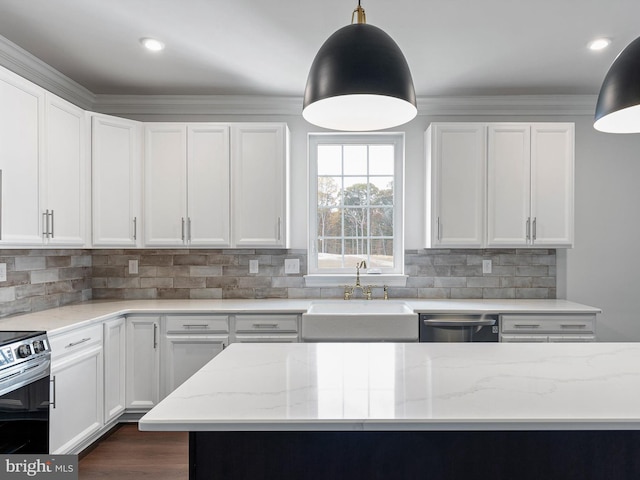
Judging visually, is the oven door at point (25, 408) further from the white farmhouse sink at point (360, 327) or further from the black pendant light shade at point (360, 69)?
the black pendant light shade at point (360, 69)

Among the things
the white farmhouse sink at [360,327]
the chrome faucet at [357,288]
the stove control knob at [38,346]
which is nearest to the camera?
the stove control knob at [38,346]

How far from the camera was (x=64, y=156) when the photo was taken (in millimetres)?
2828

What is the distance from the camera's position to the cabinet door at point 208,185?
3.37 meters

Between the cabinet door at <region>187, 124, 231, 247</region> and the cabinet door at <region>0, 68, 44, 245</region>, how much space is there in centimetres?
106

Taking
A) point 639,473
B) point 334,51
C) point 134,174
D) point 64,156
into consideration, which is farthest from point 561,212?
point 64,156

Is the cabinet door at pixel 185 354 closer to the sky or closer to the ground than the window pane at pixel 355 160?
closer to the ground

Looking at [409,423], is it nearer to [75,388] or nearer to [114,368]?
[75,388]

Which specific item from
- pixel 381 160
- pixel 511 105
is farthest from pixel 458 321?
pixel 511 105

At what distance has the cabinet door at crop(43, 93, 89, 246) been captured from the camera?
267cm

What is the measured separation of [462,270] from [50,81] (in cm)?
364

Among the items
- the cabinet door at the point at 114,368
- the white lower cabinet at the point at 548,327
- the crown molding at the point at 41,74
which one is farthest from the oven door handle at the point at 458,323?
the crown molding at the point at 41,74

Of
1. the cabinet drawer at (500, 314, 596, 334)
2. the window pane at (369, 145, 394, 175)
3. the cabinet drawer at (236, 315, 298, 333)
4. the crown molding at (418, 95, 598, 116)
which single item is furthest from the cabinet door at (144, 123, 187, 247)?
the cabinet drawer at (500, 314, 596, 334)

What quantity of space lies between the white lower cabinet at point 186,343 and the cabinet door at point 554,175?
2.55 meters

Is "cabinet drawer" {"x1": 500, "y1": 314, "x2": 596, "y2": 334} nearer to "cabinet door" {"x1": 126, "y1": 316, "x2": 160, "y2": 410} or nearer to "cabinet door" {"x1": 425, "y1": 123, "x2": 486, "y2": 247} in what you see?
"cabinet door" {"x1": 425, "y1": 123, "x2": 486, "y2": 247}
